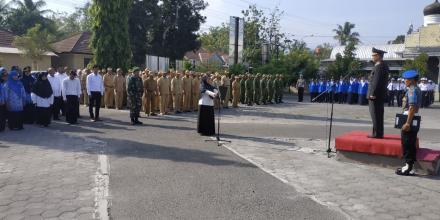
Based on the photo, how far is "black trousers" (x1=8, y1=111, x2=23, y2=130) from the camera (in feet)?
43.3

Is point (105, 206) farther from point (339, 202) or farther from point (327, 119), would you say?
point (327, 119)

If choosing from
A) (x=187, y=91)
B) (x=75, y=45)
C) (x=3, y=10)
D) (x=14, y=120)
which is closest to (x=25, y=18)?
(x=3, y=10)

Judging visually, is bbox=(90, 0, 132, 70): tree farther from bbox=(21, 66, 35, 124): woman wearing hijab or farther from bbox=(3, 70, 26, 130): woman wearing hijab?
bbox=(3, 70, 26, 130): woman wearing hijab

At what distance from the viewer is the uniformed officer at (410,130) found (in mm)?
8219

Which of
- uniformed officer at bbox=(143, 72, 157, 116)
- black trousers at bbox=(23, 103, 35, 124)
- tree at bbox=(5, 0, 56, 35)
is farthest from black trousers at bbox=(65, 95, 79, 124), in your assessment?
tree at bbox=(5, 0, 56, 35)

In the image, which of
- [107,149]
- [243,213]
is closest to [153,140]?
[107,149]

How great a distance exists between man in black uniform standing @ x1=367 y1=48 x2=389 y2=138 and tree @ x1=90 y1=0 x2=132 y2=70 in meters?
16.7

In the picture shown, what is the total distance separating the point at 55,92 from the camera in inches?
603

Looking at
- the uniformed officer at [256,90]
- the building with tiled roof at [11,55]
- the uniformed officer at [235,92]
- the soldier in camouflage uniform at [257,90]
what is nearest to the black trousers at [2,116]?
the uniformed officer at [235,92]

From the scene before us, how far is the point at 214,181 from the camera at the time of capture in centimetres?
759

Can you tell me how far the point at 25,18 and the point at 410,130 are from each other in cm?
5165

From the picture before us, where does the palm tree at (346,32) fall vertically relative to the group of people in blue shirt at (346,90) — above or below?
above

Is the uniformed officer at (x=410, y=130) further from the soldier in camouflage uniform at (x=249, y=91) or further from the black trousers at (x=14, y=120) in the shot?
the soldier in camouflage uniform at (x=249, y=91)

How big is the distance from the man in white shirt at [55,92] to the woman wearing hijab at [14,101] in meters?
1.56
